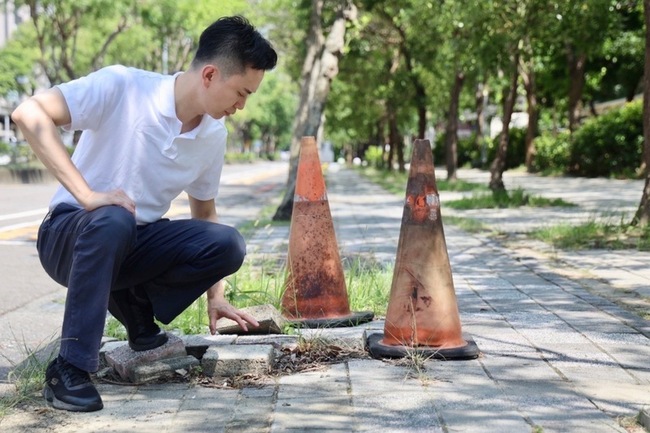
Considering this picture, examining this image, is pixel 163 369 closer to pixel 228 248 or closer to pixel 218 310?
pixel 218 310

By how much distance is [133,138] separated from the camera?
3918 millimetres

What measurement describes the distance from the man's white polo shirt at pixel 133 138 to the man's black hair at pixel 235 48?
0.24 meters

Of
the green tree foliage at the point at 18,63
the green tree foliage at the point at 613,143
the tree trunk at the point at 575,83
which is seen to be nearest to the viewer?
the green tree foliage at the point at 613,143

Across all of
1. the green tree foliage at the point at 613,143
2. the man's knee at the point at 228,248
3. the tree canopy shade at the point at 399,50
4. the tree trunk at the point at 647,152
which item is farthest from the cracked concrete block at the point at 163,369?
the green tree foliage at the point at 613,143

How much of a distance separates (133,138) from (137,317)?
906mm

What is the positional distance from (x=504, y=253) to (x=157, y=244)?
5956 millimetres

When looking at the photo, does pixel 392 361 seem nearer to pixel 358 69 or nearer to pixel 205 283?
pixel 205 283

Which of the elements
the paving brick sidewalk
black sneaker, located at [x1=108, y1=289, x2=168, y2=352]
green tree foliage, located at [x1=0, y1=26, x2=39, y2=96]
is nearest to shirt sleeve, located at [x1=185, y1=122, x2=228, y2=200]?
black sneaker, located at [x1=108, y1=289, x2=168, y2=352]

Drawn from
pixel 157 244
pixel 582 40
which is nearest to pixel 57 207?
pixel 157 244

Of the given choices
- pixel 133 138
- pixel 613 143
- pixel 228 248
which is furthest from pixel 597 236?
pixel 613 143

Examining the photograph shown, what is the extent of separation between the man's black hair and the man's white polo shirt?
241 mm

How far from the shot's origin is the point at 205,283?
4.23 m

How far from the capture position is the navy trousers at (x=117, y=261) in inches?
143

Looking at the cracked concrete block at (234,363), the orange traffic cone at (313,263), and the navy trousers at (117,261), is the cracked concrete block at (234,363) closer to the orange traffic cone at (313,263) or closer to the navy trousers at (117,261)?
the navy trousers at (117,261)
